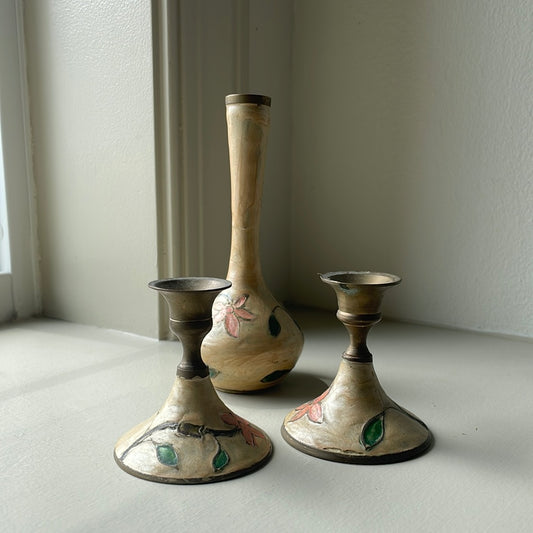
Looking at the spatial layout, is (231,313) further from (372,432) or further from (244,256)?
(372,432)

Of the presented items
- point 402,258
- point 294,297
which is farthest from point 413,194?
point 294,297

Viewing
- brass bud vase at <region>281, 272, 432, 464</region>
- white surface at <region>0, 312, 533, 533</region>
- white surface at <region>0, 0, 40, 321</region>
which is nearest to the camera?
white surface at <region>0, 312, 533, 533</region>

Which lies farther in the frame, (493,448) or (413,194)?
(413,194)

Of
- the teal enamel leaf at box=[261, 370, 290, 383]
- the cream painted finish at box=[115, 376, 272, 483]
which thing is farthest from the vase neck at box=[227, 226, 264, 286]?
the cream painted finish at box=[115, 376, 272, 483]

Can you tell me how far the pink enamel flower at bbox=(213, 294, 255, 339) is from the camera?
766 mm

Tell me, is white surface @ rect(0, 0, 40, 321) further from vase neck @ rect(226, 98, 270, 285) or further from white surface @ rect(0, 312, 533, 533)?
vase neck @ rect(226, 98, 270, 285)

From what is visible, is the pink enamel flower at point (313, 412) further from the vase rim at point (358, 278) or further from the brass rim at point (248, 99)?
the brass rim at point (248, 99)

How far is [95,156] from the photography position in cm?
108

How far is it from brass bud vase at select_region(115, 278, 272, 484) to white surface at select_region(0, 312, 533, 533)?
0.01 m

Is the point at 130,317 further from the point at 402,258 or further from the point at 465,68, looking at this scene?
the point at 465,68

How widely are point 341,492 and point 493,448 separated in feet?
0.64

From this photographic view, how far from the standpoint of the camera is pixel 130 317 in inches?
43.0

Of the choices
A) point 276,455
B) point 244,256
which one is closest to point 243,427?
point 276,455

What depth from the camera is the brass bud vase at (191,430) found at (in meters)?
0.55
